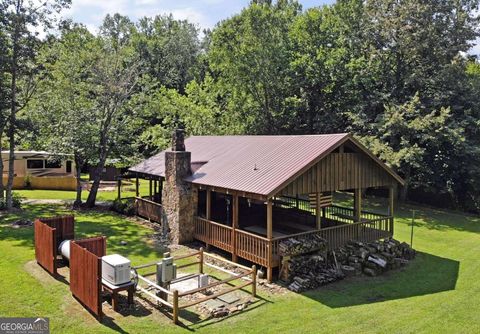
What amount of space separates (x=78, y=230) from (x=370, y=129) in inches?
749

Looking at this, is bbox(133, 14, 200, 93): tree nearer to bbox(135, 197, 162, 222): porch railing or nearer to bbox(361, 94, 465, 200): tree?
bbox(135, 197, 162, 222): porch railing

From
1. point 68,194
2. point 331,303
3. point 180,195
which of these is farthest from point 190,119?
point 331,303

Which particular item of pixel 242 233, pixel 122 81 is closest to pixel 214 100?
pixel 122 81

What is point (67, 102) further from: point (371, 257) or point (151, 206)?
point (371, 257)

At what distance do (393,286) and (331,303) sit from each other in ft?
8.82

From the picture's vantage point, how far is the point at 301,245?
13.2 m

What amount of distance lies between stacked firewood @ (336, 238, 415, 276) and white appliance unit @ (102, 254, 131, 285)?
7.19m

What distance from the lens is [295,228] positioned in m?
16.7

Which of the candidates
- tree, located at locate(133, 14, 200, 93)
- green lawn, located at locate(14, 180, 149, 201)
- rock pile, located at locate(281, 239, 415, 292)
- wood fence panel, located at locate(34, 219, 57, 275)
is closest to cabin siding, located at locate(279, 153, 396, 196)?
rock pile, located at locate(281, 239, 415, 292)

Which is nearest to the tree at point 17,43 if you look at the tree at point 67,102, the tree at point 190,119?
the tree at point 67,102

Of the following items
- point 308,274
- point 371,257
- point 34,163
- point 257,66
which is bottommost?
point 308,274

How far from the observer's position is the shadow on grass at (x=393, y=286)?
11828 mm

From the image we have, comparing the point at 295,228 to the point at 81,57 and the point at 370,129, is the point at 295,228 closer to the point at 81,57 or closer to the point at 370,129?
the point at 370,129

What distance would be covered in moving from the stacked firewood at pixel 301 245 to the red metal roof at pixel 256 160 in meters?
1.91
